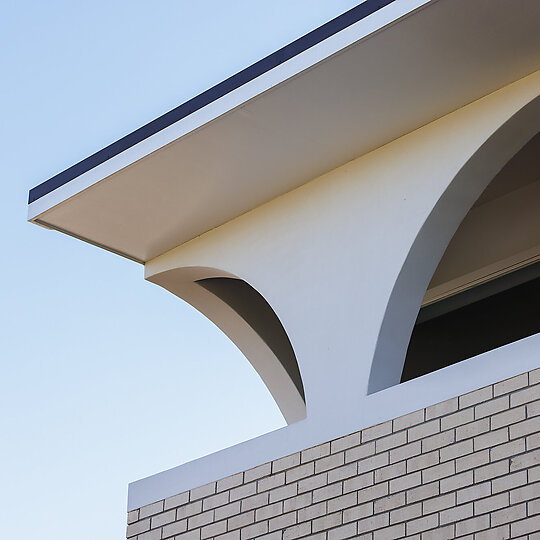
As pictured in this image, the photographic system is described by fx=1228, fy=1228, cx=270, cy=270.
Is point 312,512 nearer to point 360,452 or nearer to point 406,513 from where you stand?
point 360,452

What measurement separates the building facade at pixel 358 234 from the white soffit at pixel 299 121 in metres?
0.01

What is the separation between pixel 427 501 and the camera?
21.9 ft

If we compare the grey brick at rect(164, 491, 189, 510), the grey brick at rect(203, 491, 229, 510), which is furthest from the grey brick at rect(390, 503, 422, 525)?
the grey brick at rect(164, 491, 189, 510)

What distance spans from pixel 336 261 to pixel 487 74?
1.59 metres

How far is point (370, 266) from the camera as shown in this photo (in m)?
7.82

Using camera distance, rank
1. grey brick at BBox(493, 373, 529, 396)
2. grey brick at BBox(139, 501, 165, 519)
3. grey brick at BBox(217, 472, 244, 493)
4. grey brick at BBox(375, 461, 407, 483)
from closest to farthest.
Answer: grey brick at BBox(493, 373, 529, 396) < grey brick at BBox(375, 461, 407, 483) < grey brick at BBox(217, 472, 244, 493) < grey brick at BBox(139, 501, 165, 519)

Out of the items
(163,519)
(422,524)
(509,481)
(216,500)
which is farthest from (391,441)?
(163,519)

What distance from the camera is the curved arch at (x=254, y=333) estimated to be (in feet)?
32.3

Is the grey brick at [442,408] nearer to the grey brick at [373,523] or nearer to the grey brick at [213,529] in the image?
the grey brick at [373,523]

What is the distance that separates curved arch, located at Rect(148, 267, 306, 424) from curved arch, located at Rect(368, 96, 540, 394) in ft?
7.48

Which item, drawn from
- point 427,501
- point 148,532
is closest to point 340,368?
point 427,501

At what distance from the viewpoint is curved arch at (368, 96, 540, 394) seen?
7.52 m

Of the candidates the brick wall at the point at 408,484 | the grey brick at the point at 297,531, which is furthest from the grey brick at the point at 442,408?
the grey brick at the point at 297,531

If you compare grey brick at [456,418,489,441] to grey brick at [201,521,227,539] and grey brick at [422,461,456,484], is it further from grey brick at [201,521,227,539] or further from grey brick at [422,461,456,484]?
grey brick at [201,521,227,539]
